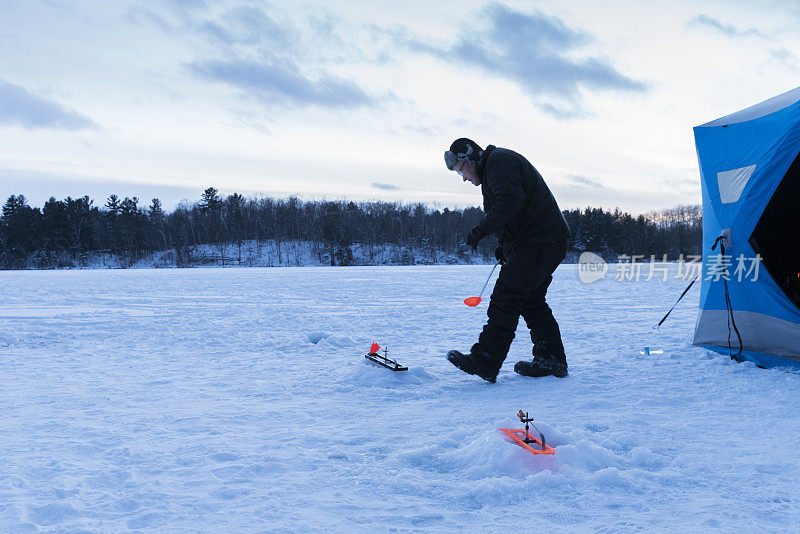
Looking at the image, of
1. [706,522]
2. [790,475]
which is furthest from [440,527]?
[790,475]

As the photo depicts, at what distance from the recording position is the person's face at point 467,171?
3904 mm

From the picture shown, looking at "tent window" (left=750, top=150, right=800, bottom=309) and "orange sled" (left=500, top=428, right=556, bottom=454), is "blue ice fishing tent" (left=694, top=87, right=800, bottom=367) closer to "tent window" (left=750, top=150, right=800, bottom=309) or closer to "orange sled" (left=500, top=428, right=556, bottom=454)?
"tent window" (left=750, top=150, right=800, bottom=309)

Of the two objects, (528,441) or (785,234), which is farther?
(785,234)

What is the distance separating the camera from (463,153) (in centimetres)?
386

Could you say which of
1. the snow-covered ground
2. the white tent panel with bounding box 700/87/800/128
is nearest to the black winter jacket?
the snow-covered ground

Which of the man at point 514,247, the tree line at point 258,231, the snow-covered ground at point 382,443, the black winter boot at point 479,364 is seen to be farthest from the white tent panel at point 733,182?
the tree line at point 258,231

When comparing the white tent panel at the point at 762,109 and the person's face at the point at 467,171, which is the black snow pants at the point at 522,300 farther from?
the white tent panel at the point at 762,109

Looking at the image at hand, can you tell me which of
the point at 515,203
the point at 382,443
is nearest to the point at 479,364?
the point at 515,203

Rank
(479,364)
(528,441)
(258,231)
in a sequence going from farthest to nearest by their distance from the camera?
(258,231) < (479,364) < (528,441)

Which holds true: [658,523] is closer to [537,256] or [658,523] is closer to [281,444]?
[281,444]

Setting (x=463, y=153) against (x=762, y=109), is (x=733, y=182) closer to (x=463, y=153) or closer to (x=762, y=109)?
(x=762, y=109)

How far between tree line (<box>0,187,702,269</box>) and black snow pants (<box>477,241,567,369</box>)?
A: 6663 centimetres

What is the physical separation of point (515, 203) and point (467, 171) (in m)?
0.49

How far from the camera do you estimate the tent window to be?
4793mm
